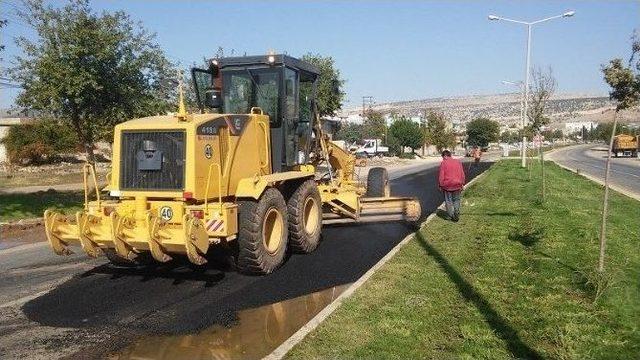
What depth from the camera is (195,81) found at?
944cm

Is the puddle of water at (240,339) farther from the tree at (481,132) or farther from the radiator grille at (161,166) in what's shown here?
the tree at (481,132)

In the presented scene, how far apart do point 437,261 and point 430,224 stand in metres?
3.49

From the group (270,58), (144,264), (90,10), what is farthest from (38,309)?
(90,10)

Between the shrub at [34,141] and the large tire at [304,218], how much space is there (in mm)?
30739

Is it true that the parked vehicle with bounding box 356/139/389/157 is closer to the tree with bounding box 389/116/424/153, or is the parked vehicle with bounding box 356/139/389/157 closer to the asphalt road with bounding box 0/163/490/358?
the tree with bounding box 389/116/424/153

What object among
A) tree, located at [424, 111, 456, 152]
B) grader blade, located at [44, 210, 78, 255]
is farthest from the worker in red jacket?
tree, located at [424, 111, 456, 152]

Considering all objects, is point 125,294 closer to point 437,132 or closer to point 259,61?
point 259,61

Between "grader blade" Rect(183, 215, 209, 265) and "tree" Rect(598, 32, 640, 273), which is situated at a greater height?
"tree" Rect(598, 32, 640, 273)

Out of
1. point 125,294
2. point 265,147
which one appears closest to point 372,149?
point 265,147

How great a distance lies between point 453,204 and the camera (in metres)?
11.8

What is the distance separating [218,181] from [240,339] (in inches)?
109

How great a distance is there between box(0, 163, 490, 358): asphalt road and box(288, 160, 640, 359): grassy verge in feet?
3.59

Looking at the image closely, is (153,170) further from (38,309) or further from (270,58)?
(270,58)

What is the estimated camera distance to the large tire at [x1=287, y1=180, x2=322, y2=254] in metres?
8.53
